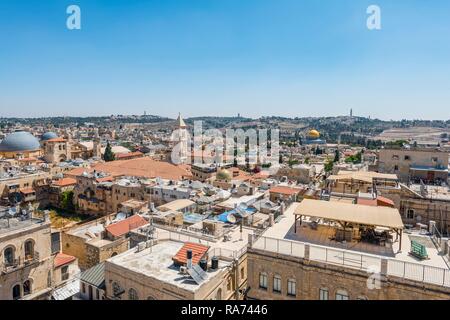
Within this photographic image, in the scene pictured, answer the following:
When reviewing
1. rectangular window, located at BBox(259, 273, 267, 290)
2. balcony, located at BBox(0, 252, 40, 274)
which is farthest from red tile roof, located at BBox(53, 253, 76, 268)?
rectangular window, located at BBox(259, 273, 267, 290)

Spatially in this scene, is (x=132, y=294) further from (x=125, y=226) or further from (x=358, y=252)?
(x=125, y=226)

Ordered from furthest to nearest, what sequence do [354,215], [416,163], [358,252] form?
[416,163]
[354,215]
[358,252]

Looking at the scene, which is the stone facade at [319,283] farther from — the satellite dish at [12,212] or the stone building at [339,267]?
the satellite dish at [12,212]

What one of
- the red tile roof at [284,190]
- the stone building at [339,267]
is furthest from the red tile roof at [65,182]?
the stone building at [339,267]

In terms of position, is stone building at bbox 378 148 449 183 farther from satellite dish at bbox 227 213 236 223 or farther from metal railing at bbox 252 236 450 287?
metal railing at bbox 252 236 450 287

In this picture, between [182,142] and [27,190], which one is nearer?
[27,190]

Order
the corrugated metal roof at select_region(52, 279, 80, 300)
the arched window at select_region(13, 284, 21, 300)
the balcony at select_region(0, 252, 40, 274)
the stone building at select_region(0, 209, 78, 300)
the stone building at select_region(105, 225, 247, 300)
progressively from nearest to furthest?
the stone building at select_region(105, 225, 247, 300) → the balcony at select_region(0, 252, 40, 274) → the stone building at select_region(0, 209, 78, 300) → the arched window at select_region(13, 284, 21, 300) → the corrugated metal roof at select_region(52, 279, 80, 300)

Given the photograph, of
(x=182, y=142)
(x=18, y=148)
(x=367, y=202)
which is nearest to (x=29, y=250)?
(x=367, y=202)
